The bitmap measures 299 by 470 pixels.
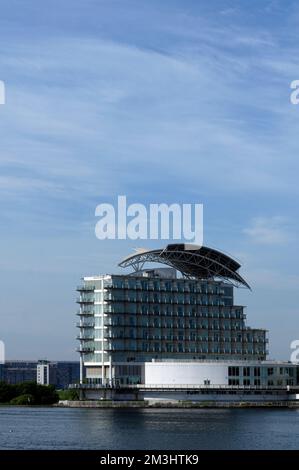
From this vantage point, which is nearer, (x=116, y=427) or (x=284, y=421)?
(x=116, y=427)

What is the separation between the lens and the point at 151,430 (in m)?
130

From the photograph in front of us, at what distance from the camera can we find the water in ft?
364

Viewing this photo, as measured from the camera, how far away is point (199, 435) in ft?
399

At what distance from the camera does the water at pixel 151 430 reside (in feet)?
364

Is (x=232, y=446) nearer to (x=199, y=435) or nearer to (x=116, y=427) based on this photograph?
(x=199, y=435)

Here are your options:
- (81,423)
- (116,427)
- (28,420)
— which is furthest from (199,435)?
(28,420)

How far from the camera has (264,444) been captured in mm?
112750
